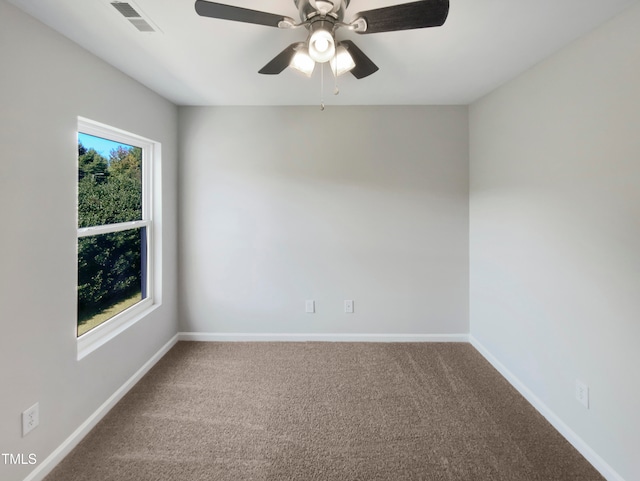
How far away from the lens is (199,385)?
2.44m

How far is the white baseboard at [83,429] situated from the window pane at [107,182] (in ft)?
4.12

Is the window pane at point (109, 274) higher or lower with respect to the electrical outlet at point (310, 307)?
higher

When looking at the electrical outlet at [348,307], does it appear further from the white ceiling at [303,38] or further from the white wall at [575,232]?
the white ceiling at [303,38]

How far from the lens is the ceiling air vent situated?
4.96 ft

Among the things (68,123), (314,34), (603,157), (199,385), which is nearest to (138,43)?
(68,123)

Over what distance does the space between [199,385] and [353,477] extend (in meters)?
1.42

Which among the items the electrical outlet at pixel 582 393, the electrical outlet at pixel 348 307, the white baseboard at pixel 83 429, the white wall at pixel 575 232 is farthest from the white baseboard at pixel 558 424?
the white baseboard at pixel 83 429

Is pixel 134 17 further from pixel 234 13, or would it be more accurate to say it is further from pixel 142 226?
pixel 142 226

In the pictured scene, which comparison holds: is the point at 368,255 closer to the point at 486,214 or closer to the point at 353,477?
the point at 486,214

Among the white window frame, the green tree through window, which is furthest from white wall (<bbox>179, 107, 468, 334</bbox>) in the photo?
the green tree through window

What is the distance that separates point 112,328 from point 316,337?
1842 millimetres

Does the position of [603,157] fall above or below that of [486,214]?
above

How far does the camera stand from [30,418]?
5.10ft

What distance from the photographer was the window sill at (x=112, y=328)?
204 cm
